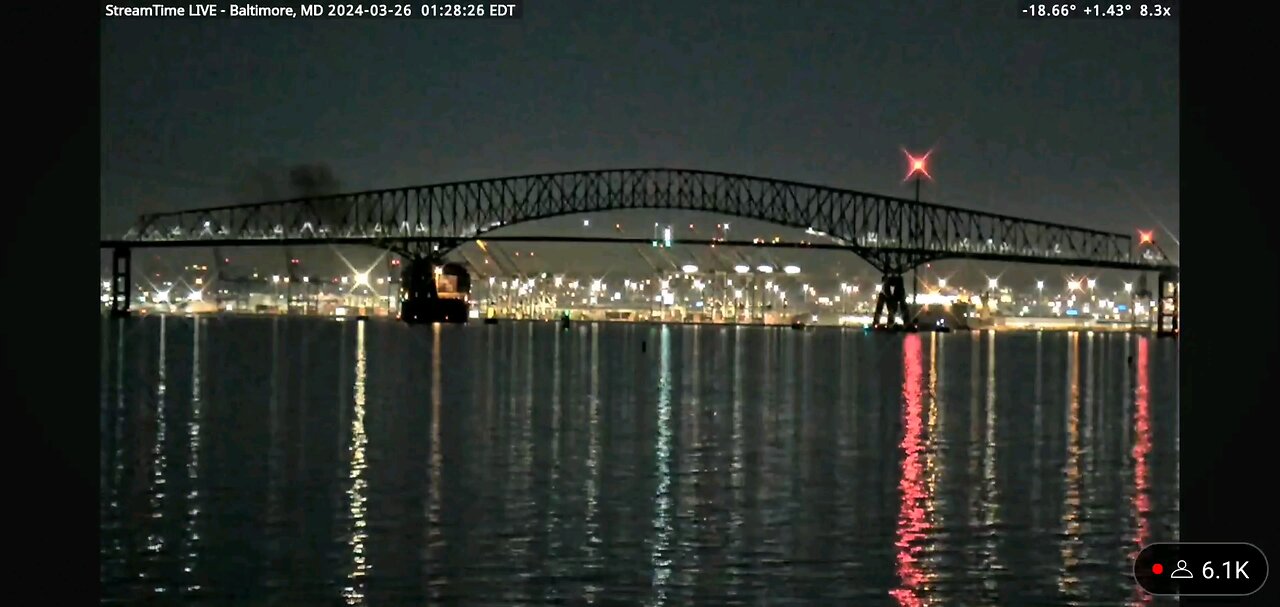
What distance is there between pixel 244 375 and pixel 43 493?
126 ft

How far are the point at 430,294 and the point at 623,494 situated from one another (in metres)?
120

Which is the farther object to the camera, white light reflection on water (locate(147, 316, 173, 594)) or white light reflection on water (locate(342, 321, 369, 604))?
white light reflection on water (locate(147, 316, 173, 594))

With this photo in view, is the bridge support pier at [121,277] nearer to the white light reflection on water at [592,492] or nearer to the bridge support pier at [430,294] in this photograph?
the bridge support pier at [430,294]

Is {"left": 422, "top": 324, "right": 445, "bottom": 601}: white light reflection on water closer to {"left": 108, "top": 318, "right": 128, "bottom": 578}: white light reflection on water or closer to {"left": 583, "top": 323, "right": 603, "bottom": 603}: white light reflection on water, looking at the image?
{"left": 583, "top": 323, "right": 603, "bottom": 603}: white light reflection on water

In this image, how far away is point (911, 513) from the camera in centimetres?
1928

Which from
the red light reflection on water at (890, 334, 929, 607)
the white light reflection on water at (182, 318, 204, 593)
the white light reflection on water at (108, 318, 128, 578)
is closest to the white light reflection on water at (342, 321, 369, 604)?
the white light reflection on water at (182, 318, 204, 593)

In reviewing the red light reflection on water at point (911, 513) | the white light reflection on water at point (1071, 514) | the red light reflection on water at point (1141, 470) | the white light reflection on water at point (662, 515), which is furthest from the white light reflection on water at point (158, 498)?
the red light reflection on water at point (1141, 470)

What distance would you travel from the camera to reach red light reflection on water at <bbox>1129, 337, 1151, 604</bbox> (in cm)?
1763

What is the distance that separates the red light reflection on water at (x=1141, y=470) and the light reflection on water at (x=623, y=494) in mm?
81

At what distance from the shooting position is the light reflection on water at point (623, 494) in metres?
14.5

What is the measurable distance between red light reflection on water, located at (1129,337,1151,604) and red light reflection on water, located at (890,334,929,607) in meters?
1.66

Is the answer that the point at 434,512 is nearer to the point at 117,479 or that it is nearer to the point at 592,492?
the point at 592,492
